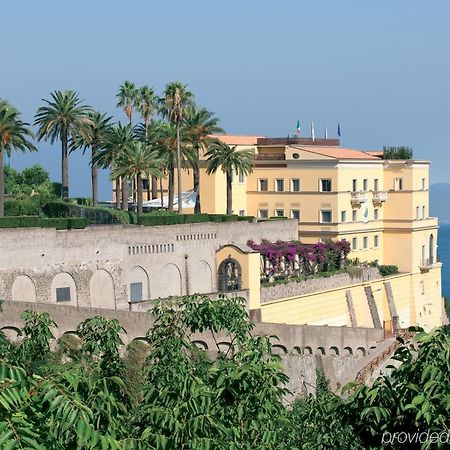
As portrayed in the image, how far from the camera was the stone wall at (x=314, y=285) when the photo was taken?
6369 cm

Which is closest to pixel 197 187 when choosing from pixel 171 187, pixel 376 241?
pixel 171 187

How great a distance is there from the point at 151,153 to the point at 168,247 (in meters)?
6.97

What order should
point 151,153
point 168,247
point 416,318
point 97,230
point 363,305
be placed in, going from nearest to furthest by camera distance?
point 97,230
point 168,247
point 151,153
point 363,305
point 416,318

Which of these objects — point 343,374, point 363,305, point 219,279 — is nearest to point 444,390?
point 343,374

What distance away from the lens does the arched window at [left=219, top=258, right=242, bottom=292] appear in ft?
208

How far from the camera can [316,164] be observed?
74062 millimetres

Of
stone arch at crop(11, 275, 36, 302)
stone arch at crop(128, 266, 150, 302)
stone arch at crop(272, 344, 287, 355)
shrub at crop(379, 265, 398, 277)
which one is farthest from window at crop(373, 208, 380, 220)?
stone arch at crop(11, 275, 36, 302)

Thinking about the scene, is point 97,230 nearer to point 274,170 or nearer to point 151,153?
point 151,153

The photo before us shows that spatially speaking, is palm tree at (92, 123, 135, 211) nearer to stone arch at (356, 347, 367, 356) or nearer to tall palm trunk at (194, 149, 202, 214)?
tall palm trunk at (194, 149, 202, 214)

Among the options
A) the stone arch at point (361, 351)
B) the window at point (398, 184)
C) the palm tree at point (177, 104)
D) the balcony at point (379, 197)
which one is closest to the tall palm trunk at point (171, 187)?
the palm tree at point (177, 104)

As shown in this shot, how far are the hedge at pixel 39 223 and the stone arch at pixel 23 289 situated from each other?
2169 millimetres

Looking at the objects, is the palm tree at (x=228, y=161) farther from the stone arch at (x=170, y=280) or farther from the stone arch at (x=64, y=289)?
the stone arch at (x=64, y=289)

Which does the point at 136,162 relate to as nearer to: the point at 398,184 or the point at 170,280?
the point at 170,280

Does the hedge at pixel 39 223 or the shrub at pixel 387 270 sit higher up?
the hedge at pixel 39 223
